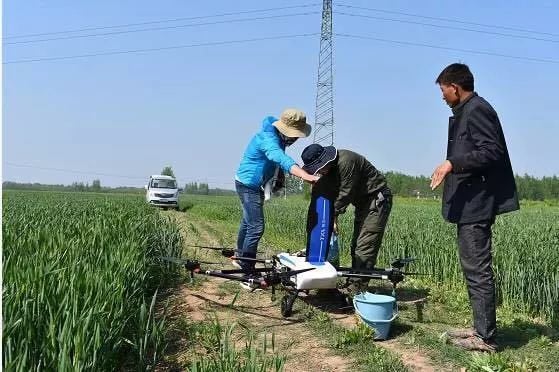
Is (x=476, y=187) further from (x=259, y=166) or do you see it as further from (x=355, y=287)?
(x=259, y=166)

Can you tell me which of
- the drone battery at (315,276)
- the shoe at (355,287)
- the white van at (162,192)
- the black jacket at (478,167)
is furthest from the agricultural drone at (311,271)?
the white van at (162,192)

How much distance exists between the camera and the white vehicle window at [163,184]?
2780cm

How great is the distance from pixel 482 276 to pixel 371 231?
147 cm

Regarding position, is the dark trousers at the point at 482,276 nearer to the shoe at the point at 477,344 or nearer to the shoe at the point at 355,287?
the shoe at the point at 477,344

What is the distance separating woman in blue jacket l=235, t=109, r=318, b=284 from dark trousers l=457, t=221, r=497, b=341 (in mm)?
2005

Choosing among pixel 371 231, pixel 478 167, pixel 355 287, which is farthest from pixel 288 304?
pixel 478 167

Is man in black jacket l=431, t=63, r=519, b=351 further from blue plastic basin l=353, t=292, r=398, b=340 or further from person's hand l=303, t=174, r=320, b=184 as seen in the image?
person's hand l=303, t=174, r=320, b=184

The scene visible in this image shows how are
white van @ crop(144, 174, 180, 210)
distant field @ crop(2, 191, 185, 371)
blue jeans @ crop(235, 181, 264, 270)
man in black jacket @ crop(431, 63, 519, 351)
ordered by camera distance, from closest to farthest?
1. distant field @ crop(2, 191, 185, 371)
2. man in black jacket @ crop(431, 63, 519, 351)
3. blue jeans @ crop(235, 181, 264, 270)
4. white van @ crop(144, 174, 180, 210)

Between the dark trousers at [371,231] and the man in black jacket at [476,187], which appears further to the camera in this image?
the dark trousers at [371,231]

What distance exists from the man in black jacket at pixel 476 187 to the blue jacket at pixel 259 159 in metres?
1.83

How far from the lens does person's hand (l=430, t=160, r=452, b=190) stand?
3.59m

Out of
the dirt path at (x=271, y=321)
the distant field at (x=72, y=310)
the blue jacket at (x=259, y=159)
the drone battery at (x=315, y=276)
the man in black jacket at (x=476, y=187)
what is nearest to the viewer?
the distant field at (x=72, y=310)

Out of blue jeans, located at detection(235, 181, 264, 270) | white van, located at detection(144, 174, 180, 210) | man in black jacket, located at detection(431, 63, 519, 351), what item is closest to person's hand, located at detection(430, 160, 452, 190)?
man in black jacket, located at detection(431, 63, 519, 351)

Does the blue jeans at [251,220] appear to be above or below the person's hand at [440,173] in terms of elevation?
below
